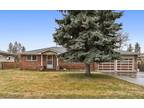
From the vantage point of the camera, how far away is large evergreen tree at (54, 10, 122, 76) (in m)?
14.3

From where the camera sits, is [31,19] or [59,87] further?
[31,19]

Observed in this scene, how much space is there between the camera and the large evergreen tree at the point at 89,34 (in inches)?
561

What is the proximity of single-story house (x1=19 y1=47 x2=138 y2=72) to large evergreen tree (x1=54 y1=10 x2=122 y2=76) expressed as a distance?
8772mm

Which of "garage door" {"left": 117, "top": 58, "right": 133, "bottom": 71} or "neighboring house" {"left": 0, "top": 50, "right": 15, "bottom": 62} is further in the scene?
"neighboring house" {"left": 0, "top": 50, "right": 15, "bottom": 62}

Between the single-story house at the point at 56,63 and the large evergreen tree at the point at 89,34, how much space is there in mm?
8772

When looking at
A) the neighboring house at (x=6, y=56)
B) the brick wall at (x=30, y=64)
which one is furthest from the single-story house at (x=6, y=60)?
the brick wall at (x=30, y=64)

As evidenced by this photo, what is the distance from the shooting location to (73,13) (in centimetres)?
1455

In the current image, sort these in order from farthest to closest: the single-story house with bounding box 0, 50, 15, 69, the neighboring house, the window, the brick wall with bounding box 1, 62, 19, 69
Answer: the neighboring house → the single-story house with bounding box 0, 50, 15, 69 → the brick wall with bounding box 1, 62, 19, 69 → the window

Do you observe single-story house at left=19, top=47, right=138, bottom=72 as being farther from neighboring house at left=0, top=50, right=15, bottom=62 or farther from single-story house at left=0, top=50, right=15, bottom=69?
neighboring house at left=0, top=50, right=15, bottom=62

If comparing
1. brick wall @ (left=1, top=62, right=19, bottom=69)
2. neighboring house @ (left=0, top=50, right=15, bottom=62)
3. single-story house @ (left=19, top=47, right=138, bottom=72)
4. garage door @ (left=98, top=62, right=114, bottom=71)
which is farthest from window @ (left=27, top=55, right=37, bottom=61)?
neighboring house @ (left=0, top=50, right=15, bottom=62)

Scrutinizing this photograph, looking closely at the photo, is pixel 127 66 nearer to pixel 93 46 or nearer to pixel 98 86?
pixel 93 46

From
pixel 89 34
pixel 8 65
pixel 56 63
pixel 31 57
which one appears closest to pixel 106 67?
pixel 56 63
